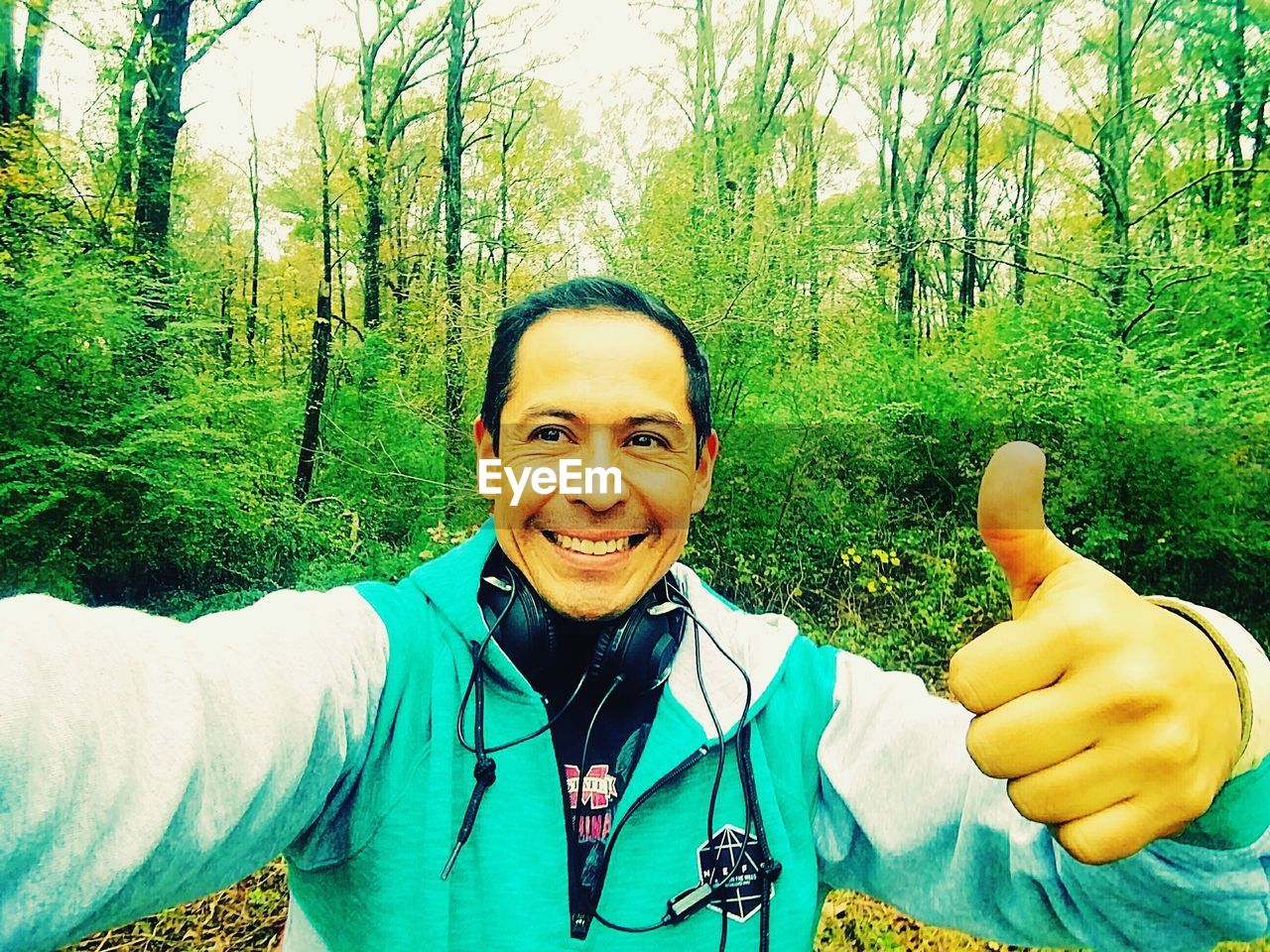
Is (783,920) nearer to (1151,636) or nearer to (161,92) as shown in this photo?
(1151,636)

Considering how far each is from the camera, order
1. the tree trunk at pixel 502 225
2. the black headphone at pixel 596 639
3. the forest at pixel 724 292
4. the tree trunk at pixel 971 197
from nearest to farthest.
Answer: the black headphone at pixel 596 639
the forest at pixel 724 292
the tree trunk at pixel 502 225
the tree trunk at pixel 971 197

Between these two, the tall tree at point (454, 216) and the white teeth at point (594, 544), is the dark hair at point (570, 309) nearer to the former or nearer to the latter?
the white teeth at point (594, 544)

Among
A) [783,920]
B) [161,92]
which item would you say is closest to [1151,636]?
[783,920]

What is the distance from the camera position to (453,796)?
918 mm

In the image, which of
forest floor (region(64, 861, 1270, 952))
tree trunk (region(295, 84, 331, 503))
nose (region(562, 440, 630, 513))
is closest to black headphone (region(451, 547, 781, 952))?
nose (region(562, 440, 630, 513))

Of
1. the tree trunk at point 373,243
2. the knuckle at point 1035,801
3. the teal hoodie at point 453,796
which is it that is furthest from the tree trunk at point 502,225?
the knuckle at point 1035,801

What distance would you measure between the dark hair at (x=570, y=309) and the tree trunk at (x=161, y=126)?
557 centimetres

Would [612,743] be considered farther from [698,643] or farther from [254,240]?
[254,240]

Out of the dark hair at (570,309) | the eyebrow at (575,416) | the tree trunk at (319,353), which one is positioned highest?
the tree trunk at (319,353)

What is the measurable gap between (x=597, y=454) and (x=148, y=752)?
79 cm

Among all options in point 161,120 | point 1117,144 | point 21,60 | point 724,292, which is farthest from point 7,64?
point 1117,144

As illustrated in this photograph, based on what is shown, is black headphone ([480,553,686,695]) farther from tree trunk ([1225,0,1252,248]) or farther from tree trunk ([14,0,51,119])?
tree trunk ([1225,0,1252,248])

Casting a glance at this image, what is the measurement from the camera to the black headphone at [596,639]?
3.66ft

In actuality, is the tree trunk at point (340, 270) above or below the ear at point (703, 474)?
above
